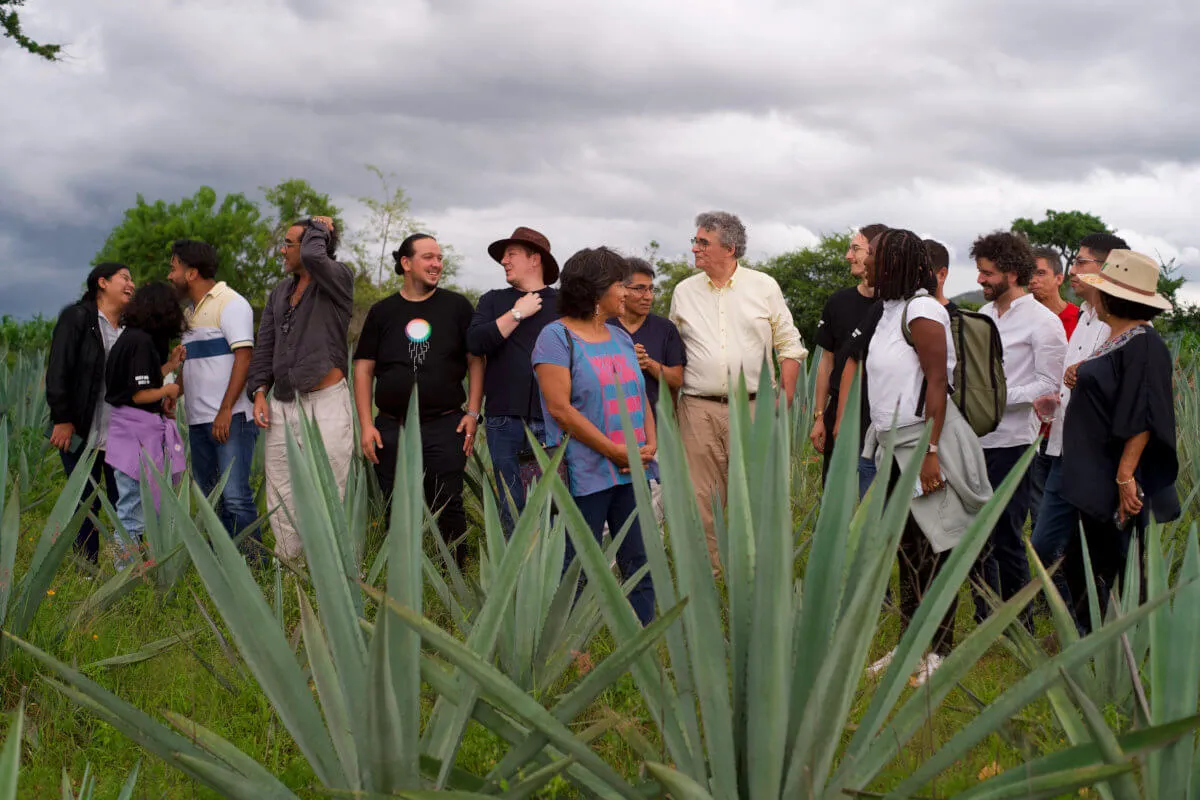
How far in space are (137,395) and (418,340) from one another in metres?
1.31

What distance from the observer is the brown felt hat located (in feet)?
14.8

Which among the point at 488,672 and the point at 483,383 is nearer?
the point at 488,672

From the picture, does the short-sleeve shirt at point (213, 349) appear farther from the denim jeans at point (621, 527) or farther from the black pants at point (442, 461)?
the denim jeans at point (621, 527)

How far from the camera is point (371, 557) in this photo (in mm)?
4680

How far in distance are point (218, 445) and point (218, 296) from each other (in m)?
0.69

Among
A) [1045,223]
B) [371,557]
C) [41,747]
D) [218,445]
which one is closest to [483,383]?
[371,557]

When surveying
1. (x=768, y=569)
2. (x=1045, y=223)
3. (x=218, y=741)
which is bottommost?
(x=218, y=741)

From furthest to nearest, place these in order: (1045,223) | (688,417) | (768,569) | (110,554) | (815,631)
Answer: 1. (1045,223)
2. (688,417)
3. (110,554)
4. (815,631)
5. (768,569)

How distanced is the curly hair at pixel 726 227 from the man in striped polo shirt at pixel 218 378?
6.92ft

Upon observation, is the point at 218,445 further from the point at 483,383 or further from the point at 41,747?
the point at 41,747

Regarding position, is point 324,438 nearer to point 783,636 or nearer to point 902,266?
point 902,266

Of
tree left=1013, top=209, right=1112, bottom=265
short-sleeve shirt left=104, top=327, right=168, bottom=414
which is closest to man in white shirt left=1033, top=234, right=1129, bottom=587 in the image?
short-sleeve shirt left=104, top=327, right=168, bottom=414

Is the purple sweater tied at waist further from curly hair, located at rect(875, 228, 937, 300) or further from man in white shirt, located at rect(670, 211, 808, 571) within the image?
curly hair, located at rect(875, 228, 937, 300)

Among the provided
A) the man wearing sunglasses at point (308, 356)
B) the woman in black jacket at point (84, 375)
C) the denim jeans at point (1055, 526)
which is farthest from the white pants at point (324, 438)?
the denim jeans at point (1055, 526)
